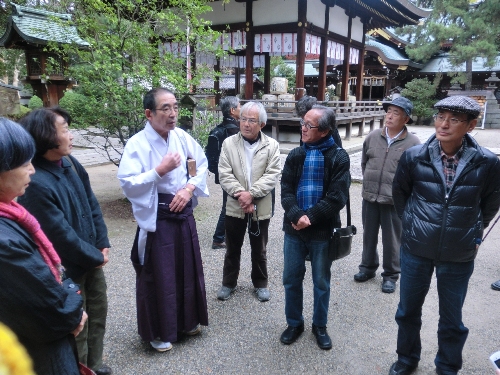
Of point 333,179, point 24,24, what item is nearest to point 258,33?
point 24,24

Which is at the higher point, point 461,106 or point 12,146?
point 461,106

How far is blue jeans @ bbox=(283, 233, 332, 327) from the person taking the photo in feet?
8.66

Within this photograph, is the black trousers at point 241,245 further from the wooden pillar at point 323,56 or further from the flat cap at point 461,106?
the wooden pillar at point 323,56

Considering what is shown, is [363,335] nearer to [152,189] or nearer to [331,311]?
[331,311]

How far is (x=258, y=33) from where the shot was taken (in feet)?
39.2

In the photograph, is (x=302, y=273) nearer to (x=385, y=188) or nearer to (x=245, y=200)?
(x=245, y=200)

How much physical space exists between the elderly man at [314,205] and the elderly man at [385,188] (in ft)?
3.41

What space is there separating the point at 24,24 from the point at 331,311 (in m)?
14.1

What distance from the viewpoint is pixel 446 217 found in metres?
2.17

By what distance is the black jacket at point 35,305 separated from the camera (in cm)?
123

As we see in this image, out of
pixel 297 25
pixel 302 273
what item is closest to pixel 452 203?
pixel 302 273

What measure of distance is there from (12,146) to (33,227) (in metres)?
0.30

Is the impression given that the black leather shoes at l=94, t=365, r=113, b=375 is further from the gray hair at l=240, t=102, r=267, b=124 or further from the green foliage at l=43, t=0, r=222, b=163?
the green foliage at l=43, t=0, r=222, b=163

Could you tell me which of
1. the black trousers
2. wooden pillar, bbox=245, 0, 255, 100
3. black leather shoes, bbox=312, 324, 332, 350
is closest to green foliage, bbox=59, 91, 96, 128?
the black trousers
